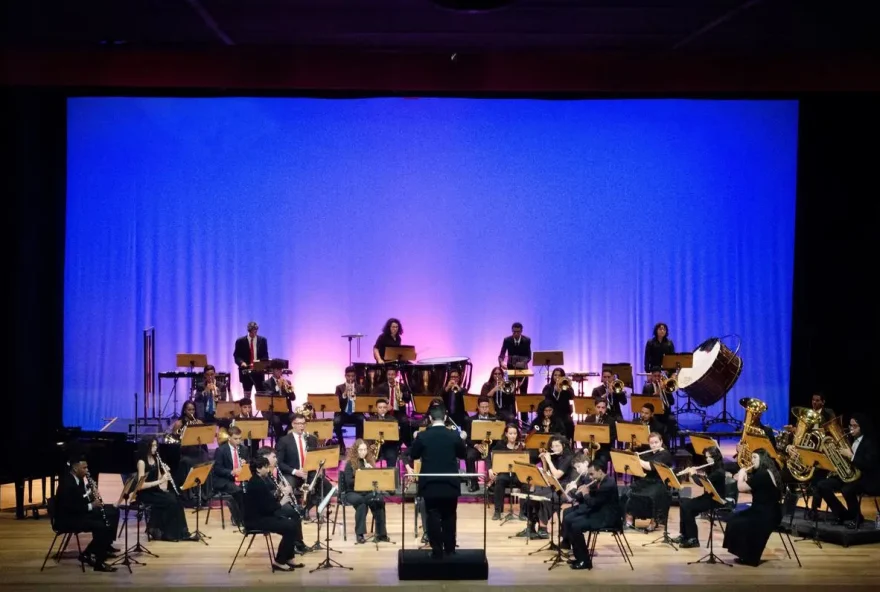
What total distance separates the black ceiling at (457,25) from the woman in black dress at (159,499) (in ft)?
16.2

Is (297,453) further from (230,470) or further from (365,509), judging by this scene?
(365,509)

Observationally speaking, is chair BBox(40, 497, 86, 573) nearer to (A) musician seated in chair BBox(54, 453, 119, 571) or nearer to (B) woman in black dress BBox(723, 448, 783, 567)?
(A) musician seated in chair BBox(54, 453, 119, 571)

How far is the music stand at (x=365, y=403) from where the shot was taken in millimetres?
12766

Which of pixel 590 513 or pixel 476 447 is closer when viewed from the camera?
pixel 590 513

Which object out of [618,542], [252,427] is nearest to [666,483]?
[618,542]

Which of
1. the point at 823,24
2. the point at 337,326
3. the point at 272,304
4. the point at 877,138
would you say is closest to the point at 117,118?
the point at 272,304

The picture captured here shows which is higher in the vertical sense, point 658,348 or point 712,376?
point 658,348

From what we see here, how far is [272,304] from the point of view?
16125mm

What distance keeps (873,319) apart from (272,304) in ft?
30.0

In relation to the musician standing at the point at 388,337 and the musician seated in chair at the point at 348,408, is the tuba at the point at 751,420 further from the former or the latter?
the musician standing at the point at 388,337

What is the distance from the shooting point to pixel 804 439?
11.4 metres

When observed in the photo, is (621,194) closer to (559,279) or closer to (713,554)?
(559,279)

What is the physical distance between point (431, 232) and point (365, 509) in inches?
253

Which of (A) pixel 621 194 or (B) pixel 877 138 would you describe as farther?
(A) pixel 621 194
